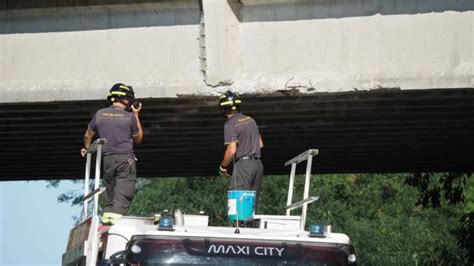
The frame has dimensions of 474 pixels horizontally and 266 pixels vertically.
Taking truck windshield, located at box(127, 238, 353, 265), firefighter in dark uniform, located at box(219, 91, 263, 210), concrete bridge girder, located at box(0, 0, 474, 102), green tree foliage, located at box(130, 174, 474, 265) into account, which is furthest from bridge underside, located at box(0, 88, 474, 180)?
green tree foliage, located at box(130, 174, 474, 265)

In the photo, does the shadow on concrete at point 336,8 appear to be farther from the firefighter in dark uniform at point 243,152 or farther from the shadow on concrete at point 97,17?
the firefighter in dark uniform at point 243,152

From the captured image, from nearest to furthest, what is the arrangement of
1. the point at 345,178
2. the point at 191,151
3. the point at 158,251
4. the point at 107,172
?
the point at 158,251 → the point at 107,172 → the point at 191,151 → the point at 345,178

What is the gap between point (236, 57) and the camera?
1544cm

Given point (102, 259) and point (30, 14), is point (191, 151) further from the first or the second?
point (102, 259)

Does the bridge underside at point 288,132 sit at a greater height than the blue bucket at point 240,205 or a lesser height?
greater

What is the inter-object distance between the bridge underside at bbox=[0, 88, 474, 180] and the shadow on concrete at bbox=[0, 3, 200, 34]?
1068mm

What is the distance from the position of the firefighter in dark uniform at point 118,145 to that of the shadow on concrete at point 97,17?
2348mm

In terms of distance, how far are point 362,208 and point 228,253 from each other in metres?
43.6

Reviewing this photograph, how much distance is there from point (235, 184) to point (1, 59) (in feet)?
14.8

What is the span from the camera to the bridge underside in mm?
16406

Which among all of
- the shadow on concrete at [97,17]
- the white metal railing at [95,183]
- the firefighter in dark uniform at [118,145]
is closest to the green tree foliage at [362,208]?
the shadow on concrete at [97,17]

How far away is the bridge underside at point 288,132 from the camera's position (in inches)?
646

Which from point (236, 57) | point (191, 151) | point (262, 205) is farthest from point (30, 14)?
point (262, 205)

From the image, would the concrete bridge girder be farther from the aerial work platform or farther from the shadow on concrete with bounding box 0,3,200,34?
the aerial work platform
